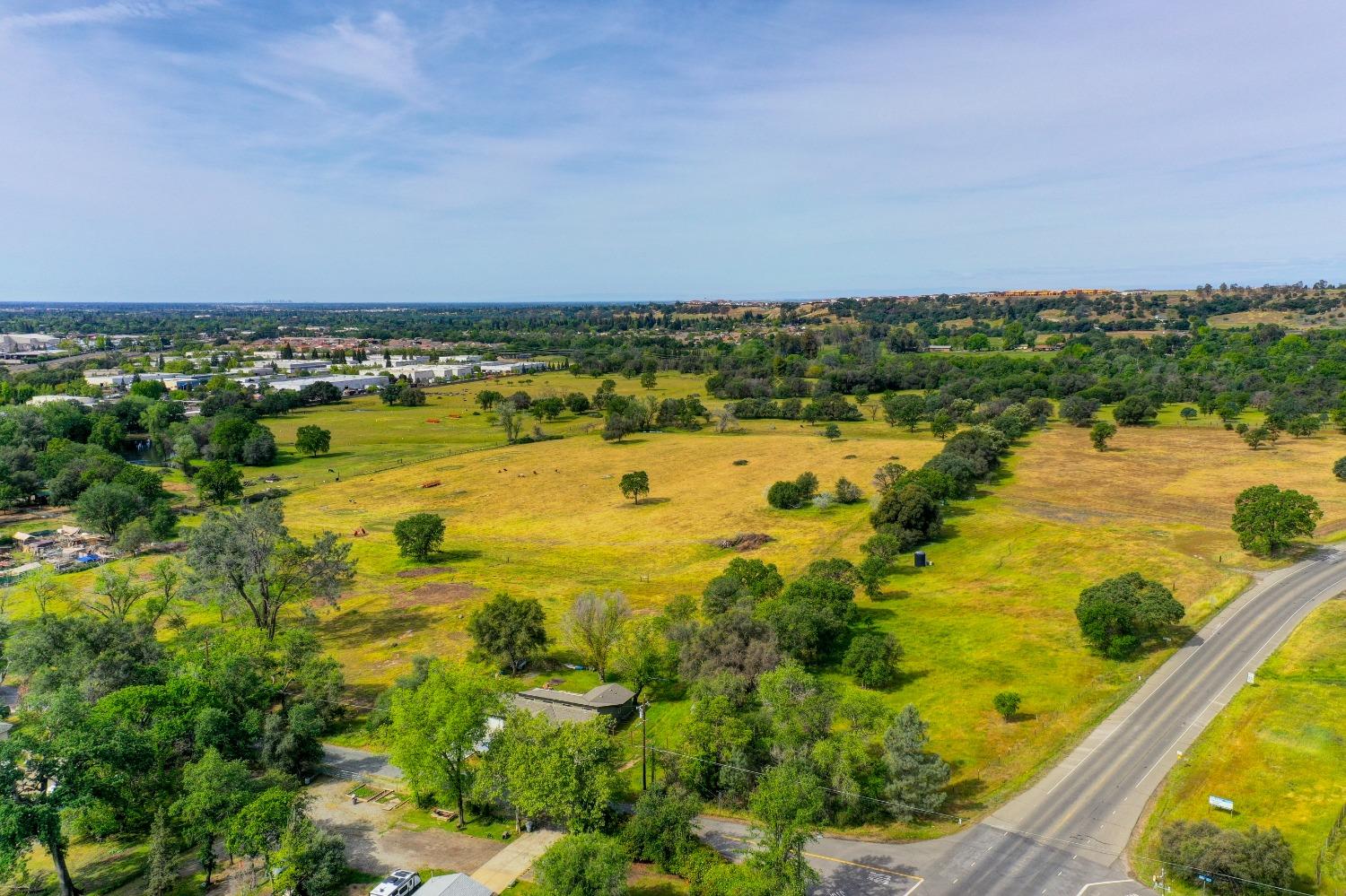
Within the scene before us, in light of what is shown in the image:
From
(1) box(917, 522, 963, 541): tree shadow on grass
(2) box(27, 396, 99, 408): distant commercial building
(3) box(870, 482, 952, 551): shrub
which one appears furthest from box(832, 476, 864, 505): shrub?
(2) box(27, 396, 99, 408): distant commercial building

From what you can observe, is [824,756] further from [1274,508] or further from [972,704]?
[1274,508]

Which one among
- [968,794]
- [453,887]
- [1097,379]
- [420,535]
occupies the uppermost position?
[1097,379]

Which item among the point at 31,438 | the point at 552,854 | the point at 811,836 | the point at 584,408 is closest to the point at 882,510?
the point at 811,836

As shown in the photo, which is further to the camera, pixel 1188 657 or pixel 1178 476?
pixel 1178 476

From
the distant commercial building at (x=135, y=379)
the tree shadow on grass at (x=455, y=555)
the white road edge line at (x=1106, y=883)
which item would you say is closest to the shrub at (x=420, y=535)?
the tree shadow on grass at (x=455, y=555)

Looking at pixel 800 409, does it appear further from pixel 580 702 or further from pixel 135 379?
pixel 135 379

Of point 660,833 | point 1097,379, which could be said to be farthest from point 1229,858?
point 1097,379

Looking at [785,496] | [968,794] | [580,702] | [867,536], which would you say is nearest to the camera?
[968,794]

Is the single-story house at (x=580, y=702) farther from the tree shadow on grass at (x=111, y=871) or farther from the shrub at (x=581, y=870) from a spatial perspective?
the tree shadow on grass at (x=111, y=871)
